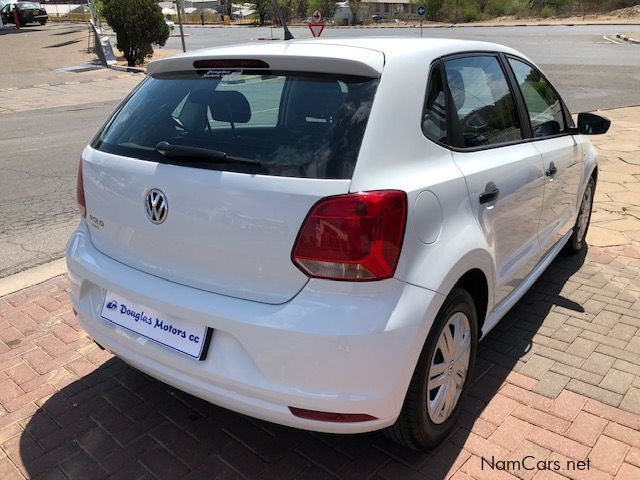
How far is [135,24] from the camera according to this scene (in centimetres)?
2212

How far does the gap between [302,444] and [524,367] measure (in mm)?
1359

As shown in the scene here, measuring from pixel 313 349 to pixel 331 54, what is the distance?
114 centimetres

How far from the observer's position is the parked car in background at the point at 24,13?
1585 inches

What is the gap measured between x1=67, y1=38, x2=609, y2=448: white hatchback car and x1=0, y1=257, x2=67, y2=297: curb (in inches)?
72.3

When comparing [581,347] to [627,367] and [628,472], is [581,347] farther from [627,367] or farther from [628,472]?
[628,472]

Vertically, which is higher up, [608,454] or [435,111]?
[435,111]

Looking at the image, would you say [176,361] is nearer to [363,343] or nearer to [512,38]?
[363,343]

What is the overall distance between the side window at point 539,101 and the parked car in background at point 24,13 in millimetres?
44678

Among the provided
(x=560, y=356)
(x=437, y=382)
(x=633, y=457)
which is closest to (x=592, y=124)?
(x=560, y=356)

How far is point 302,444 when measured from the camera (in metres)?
2.61

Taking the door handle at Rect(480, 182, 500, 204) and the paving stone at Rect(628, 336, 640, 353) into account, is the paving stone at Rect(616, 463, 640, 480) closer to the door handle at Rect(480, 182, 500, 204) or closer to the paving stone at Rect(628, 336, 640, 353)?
the paving stone at Rect(628, 336, 640, 353)

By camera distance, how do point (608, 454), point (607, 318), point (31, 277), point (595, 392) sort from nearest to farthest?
point (608, 454) < point (595, 392) < point (607, 318) < point (31, 277)

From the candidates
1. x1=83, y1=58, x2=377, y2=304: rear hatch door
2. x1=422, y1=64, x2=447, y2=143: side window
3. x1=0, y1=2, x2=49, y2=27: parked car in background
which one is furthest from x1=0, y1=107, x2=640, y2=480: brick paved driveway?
x1=0, y1=2, x2=49, y2=27: parked car in background
